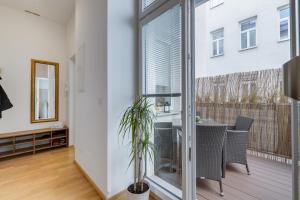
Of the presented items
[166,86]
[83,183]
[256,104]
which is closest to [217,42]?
[256,104]

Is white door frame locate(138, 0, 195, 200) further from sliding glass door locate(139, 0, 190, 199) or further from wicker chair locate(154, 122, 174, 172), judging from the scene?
wicker chair locate(154, 122, 174, 172)

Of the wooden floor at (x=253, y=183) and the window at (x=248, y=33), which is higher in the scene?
the window at (x=248, y=33)

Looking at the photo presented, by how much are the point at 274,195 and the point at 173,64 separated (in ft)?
6.67

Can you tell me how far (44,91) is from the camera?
13.4ft

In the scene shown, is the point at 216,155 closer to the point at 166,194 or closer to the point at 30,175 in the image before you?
the point at 166,194

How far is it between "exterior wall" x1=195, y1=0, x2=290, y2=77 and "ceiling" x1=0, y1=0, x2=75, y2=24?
9.80 ft

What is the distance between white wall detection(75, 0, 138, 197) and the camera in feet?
6.48

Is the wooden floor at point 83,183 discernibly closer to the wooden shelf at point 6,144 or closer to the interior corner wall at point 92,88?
the interior corner wall at point 92,88

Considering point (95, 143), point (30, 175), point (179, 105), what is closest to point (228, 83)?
point (179, 105)

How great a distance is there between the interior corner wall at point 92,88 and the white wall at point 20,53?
1.76 metres

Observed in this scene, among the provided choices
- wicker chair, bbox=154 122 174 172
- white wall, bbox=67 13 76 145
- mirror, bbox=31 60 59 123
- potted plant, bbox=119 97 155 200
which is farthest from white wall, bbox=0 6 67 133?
wicker chair, bbox=154 122 174 172

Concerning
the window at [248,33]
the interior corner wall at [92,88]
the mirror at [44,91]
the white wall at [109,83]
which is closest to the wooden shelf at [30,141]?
the mirror at [44,91]

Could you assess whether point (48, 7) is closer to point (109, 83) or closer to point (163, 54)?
point (109, 83)

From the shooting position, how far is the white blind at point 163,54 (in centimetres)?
178
